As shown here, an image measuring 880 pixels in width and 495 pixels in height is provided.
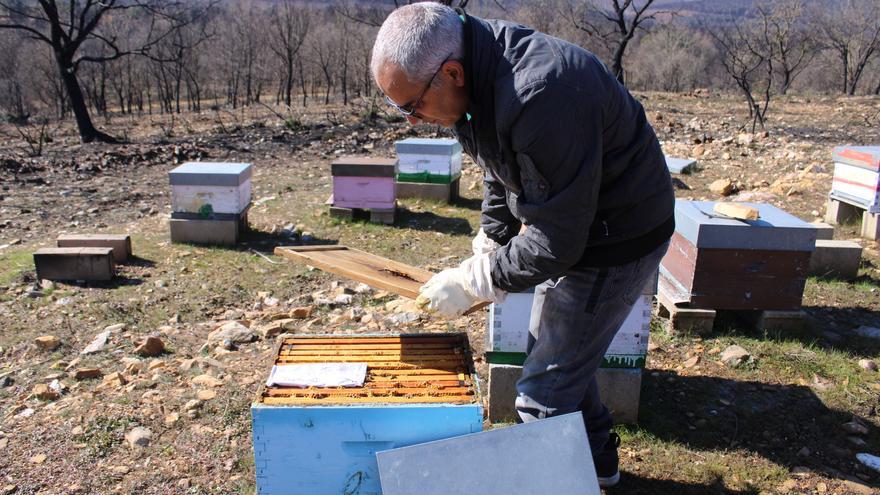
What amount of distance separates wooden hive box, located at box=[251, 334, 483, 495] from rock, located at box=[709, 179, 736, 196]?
6.35m

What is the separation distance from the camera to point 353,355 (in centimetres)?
212

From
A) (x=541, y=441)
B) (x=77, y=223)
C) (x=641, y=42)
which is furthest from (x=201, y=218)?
(x=641, y=42)

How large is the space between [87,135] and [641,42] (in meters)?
33.5

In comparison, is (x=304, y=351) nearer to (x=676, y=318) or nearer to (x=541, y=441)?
(x=541, y=441)

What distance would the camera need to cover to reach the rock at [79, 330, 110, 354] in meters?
3.55

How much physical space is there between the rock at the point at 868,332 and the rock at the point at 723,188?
3.85 m

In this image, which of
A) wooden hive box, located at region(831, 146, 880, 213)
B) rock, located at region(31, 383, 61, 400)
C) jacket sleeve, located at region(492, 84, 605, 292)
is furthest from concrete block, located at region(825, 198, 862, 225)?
rock, located at region(31, 383, 61, 400)

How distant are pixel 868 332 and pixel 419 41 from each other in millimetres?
3469

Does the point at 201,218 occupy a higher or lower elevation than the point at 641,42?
lower

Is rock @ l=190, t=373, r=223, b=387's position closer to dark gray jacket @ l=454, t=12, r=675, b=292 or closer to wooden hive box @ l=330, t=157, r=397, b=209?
dark gray jacket @ l=454, t=12, r=675, b=292

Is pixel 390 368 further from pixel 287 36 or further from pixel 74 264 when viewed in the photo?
pixel 287 36

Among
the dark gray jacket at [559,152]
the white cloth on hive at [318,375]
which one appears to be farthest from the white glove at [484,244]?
the white cloth on hive at [318,375]

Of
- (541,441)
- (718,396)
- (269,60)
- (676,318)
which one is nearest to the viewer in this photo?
(541,441)

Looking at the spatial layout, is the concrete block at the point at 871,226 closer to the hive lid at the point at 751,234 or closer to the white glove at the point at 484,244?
the hive lid at the point at 751,234
